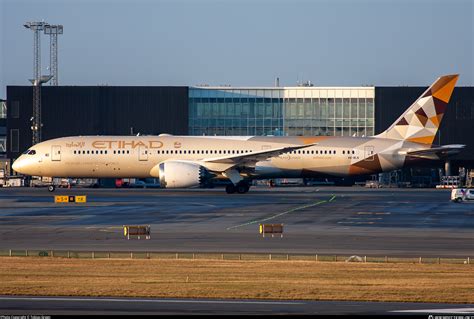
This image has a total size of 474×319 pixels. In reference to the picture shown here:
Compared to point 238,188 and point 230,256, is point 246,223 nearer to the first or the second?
point 230,256

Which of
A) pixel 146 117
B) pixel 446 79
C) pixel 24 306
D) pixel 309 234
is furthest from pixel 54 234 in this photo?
pixel 146 117

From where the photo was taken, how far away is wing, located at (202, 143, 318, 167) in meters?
70.9

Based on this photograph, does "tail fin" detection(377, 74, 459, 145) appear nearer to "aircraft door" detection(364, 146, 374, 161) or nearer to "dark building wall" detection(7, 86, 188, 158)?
"aircraft door" detection(364, 146, 374, 161)

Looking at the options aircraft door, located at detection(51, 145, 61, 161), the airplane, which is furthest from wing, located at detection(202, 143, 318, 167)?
aircraft door, located at detection(51, 145, 61, 161)

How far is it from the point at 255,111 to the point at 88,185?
87.6 feet

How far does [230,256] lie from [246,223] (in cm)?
1352

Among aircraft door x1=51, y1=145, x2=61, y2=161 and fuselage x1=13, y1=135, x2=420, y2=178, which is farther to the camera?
aircraft door x1=51, y1=145, x2=61, y2=161

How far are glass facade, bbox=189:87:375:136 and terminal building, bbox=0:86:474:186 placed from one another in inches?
4.7

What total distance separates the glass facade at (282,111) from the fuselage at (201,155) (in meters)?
37.2

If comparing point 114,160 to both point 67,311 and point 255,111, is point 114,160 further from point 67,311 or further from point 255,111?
point 67,311

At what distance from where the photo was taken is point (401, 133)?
74.9 meters

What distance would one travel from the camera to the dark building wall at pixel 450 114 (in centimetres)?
10588

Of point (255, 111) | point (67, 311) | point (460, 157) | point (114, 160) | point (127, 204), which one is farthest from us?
point (255, 111)

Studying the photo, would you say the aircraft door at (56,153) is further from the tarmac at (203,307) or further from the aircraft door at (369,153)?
the tarmac at (203,307)
